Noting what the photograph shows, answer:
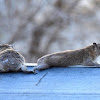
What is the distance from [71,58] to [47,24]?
8.24 meters

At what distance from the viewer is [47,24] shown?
44.3 feet

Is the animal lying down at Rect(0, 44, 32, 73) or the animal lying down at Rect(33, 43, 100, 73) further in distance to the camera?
the animal lying down at Rect(33, 43, 100, 73)

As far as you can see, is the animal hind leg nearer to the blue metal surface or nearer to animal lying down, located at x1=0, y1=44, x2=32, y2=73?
the blue metal surface

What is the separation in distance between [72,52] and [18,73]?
1170mm

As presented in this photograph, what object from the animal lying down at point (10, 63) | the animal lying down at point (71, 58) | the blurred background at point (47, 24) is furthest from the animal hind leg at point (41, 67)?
the blurred background at point (47, 24)

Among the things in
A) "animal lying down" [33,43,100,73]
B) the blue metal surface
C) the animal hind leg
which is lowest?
the blue metal surface

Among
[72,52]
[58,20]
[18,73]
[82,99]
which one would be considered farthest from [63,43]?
[82,99]

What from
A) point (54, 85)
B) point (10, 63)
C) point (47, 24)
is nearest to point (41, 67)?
point (10, 63)

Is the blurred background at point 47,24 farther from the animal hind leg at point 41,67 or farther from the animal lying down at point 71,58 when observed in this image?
the animal hind leg at point 41,67

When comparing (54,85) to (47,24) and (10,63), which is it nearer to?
(10,63)

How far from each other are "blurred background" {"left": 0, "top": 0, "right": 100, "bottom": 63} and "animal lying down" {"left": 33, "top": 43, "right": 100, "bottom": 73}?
691cm

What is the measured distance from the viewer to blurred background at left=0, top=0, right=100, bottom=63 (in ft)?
41.9

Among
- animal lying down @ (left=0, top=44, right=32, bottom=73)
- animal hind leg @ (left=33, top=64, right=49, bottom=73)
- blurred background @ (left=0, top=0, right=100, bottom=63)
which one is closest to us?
animal lying down @ (left=0, top=44, right=32, bottom=73)

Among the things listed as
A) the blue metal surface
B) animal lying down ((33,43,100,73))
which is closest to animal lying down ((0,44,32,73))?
the blue metal surface
